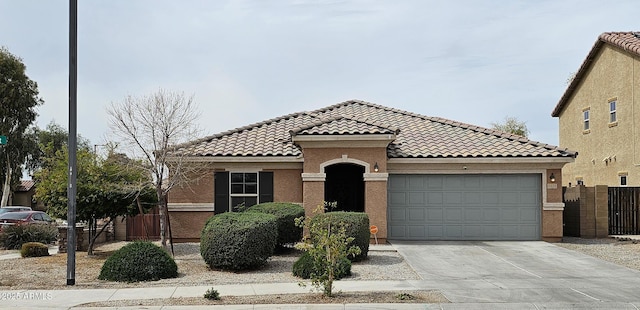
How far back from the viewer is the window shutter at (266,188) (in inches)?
851

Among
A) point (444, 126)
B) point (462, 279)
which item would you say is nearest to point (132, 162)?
point (462, 279)

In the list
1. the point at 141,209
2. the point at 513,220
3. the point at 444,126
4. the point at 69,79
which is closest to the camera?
the point at 69,79

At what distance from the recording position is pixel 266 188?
70.9ft

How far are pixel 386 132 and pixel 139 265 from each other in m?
8.79

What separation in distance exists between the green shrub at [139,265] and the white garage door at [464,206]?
9036 millimetres

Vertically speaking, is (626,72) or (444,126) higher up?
(626,72)

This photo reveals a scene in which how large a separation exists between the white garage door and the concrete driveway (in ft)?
3.78

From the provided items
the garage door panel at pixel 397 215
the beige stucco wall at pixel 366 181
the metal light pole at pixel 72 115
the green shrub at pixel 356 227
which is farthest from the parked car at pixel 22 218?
the green shrub at pixel 356 227

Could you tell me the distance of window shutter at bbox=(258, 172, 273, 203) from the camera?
2161 centimetres

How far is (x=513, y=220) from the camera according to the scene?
21312mm

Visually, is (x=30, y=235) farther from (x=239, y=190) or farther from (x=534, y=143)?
Answer: (x=534, y=143)

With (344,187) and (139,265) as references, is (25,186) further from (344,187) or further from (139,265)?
(139,265)

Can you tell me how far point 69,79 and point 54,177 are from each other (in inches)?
243

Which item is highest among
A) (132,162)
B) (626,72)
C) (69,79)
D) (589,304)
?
(626,72)
